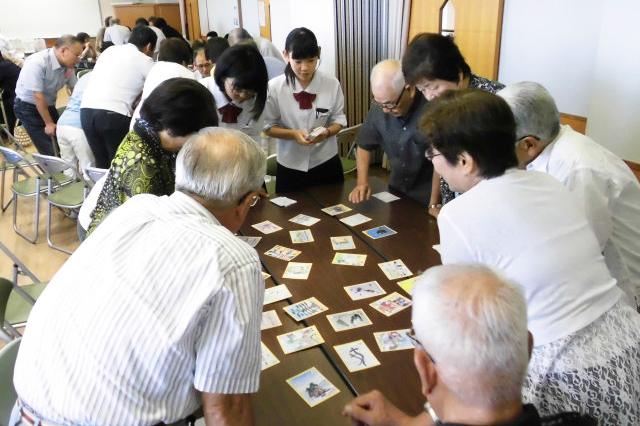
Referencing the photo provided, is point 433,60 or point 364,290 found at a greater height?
point 433,60

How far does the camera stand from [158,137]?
6.34 feet

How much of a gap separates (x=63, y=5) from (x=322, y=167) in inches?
465

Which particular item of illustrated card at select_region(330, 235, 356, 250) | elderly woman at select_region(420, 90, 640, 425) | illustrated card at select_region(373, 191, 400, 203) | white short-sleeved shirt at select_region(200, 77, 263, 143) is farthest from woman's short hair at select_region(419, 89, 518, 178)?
white short-sleeved shirt at select_region(200, 77, 263, 143)

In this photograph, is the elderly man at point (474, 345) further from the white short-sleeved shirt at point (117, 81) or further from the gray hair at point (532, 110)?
the white short-sleeved shirt at point (117, 81)

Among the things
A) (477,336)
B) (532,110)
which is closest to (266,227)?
(532,110)

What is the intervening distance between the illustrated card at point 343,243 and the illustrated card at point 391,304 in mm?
441

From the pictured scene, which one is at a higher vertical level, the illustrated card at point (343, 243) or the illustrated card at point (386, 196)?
the illustrated card at point (386, 196)

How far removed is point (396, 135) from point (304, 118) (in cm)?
64

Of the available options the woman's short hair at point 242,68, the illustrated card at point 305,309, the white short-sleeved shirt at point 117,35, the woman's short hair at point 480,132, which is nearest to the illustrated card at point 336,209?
the woman's short hair at point 242,68

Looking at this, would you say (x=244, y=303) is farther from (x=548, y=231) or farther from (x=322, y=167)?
A: (x=322, y=167)

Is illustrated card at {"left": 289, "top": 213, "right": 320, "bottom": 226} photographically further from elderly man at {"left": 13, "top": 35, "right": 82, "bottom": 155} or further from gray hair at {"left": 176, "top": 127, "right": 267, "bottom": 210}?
elderly man at {"left": 13, "top": 35, "right": 82, "bottom": 155}

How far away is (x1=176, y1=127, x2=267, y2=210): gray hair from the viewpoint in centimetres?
133

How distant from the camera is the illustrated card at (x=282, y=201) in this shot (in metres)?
2.84

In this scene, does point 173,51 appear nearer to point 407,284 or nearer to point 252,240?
point 252,240
